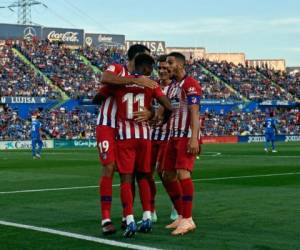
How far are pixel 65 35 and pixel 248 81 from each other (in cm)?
2341

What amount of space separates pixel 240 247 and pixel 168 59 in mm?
2865

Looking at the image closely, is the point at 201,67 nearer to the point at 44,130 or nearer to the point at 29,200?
the point at 44,130

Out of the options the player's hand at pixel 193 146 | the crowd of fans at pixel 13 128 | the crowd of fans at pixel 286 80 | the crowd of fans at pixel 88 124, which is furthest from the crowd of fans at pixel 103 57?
the player's hand at pixel 193 146

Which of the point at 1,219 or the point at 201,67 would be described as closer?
the point at 1,219

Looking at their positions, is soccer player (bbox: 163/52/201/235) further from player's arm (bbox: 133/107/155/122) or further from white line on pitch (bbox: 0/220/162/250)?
white line on pitch (bbox: 0/220/162/250)

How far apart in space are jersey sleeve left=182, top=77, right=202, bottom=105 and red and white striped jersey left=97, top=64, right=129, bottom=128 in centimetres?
88

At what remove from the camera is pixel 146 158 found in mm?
7637

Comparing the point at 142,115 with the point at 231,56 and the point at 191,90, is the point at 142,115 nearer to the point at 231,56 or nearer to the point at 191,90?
the point at 191,90

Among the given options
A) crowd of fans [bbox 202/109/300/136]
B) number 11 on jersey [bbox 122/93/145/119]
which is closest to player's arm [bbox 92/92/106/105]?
number 11 on jersey [bbox 122/93/145/119]

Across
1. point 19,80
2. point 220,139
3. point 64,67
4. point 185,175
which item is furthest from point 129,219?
point 64,67

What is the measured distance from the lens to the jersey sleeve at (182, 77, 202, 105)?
26.2 ft

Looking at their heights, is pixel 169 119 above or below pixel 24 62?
below

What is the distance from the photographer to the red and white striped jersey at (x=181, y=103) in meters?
8.11

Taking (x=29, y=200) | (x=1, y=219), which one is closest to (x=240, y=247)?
(x=1, y=219)
